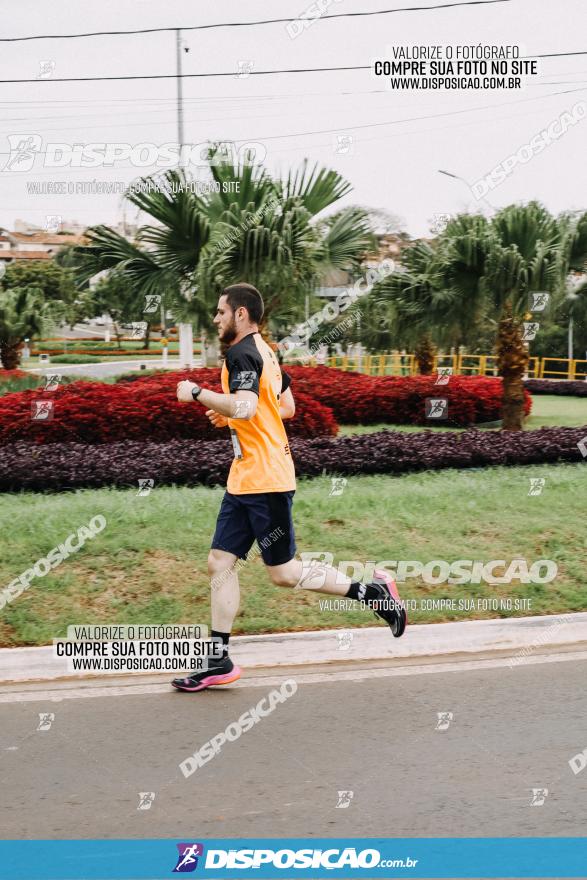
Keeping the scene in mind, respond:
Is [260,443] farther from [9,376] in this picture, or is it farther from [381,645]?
[9,376]

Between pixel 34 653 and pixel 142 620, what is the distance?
27.9 inches

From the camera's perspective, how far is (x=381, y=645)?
6254mm

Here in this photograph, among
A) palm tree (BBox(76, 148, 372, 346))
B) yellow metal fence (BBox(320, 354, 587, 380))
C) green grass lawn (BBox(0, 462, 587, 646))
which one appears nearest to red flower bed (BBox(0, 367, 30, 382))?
palm tree (BBox(76, 148, 372, 346))

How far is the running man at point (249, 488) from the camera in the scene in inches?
212

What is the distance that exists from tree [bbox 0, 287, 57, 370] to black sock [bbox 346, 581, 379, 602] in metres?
25.4

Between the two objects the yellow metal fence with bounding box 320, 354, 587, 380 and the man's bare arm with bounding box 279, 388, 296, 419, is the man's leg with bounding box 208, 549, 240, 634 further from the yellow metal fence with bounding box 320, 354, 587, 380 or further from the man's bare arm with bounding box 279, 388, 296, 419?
the yellow metal fence with bounding box 320, 354, 587, 380

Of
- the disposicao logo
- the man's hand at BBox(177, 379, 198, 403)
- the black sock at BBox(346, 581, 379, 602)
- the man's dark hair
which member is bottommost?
the disposicao logo

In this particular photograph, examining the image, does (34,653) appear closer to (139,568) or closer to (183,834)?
(139,568)

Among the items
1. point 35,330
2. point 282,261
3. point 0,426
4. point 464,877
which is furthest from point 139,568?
point 35,330

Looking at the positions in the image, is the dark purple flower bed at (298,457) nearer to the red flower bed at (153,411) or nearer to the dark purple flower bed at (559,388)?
the red flower bed at (153,411)

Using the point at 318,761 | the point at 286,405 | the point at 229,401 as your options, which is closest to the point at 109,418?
the point at 286,405

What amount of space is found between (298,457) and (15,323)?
69.0 ft

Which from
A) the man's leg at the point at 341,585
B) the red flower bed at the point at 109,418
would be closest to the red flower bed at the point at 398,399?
the red flower bed at the point at 109,418

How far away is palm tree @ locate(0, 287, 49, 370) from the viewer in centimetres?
2969
